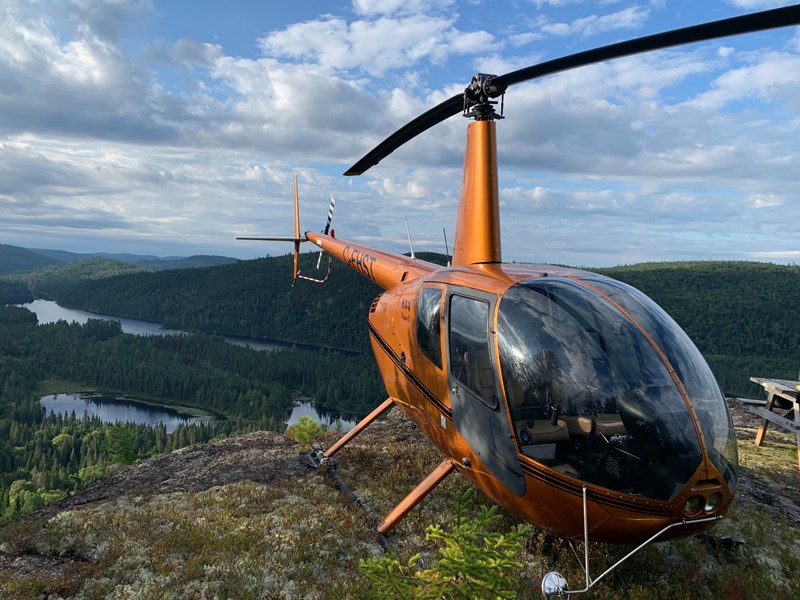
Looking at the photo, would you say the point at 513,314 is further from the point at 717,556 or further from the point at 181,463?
the point at 181,463

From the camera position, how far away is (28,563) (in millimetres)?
7898


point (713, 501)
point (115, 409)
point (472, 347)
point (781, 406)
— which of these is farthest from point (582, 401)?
point (115, 409)

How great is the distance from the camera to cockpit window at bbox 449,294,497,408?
20.2ft

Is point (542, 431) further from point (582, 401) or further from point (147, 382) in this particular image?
point (147, 382)

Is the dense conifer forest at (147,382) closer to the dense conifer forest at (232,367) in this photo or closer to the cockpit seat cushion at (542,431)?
the dense conifer forest at (232,367)

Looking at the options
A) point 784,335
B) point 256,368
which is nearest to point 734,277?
point 784,335

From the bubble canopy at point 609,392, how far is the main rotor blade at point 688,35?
2665mm

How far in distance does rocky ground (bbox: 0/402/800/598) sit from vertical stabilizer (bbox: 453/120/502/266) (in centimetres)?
484

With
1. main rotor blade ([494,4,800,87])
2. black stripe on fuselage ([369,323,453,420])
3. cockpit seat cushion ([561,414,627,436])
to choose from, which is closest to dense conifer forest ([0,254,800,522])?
black stripe on fuselage ([369,323,453,420])

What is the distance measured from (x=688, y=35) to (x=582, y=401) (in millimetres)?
3759

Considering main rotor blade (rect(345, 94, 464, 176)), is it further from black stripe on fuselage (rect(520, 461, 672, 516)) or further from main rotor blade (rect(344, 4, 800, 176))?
black stripe on fuselage (rect(520, 461, 672, 516))

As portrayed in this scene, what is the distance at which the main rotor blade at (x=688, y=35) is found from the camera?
423cm

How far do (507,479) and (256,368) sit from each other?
539 feet

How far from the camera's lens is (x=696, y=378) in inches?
214
